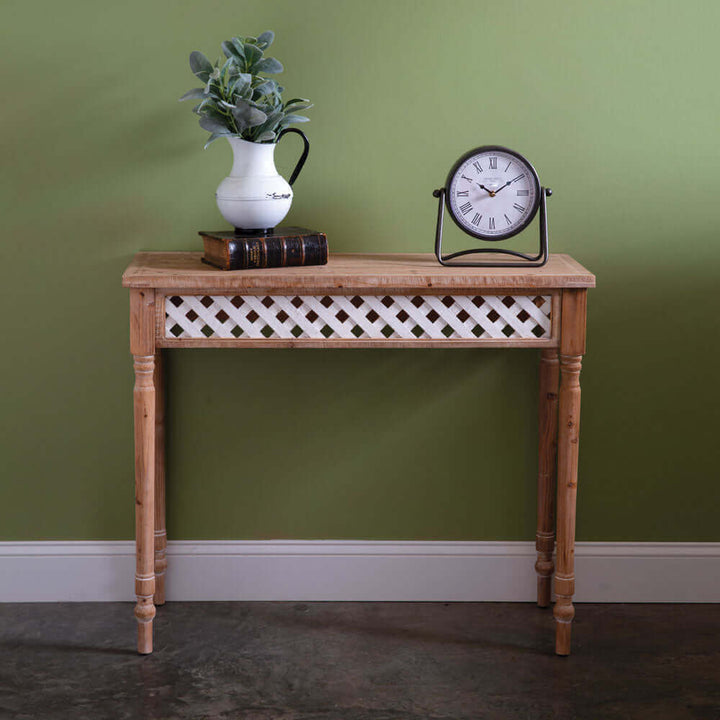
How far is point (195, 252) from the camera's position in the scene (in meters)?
2.40

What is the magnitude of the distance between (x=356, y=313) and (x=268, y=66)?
58 cm

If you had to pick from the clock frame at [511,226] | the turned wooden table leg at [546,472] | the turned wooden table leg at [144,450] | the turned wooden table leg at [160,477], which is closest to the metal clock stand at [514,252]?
the clock frame at [511,226]

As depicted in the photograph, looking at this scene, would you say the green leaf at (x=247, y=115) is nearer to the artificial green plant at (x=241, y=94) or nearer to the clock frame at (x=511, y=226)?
the artificial green plant at (x=241, y=94)

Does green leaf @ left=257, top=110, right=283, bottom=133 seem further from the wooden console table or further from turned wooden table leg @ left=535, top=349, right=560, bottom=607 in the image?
turned wooden table leg @ left=535, top=349, right=560, bottom=607

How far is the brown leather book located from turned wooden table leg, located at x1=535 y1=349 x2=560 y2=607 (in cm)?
64

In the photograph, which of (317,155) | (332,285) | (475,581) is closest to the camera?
(332,285)

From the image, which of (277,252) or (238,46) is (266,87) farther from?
(277,252)

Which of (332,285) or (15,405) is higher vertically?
(332,285)

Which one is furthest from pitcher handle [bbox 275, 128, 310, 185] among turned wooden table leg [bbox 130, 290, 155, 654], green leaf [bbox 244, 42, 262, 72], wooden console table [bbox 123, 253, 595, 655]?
turned wooden table leg [bbox 130, 290, 155, 654]

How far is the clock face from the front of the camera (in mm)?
2156

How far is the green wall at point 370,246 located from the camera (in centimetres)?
232

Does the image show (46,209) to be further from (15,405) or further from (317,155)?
(317,155)

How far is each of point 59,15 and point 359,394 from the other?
1156 millimetres

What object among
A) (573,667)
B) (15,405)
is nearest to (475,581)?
(573,667)
